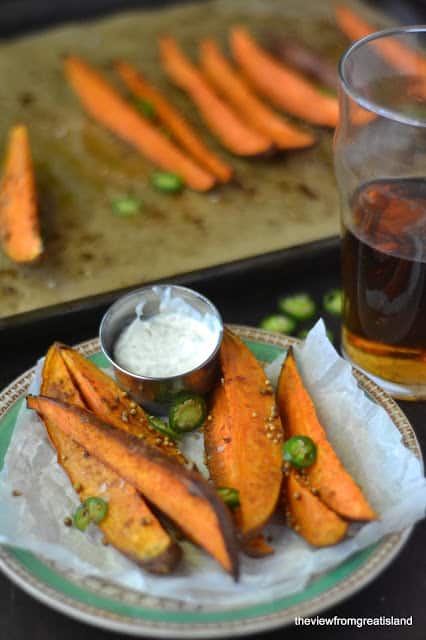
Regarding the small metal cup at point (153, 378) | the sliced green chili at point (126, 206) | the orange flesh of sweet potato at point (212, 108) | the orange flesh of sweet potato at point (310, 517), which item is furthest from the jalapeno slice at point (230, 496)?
the orange flesh of sweet potato at point (212, 108)

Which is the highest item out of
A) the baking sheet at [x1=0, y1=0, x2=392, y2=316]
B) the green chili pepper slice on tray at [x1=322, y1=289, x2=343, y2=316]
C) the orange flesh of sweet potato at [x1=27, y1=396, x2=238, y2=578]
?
the orange flesh of sweet potato at [x1=27, y1=396, x2=238, y2=578]

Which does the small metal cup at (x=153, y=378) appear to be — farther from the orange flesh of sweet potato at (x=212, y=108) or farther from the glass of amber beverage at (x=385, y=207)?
the orange flesh of sweet potato at (x=212, y=108)

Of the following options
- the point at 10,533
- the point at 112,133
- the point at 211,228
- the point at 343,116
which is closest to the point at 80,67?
the point at 112,133

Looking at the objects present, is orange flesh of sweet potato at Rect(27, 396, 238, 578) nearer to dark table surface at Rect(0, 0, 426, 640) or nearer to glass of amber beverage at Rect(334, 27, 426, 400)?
dark table surface at Rect(0, 0, 426, 640)

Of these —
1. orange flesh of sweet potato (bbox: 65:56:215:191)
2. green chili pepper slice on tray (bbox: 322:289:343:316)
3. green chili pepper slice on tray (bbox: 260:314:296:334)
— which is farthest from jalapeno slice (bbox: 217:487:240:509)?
orange flesh of sweet potato (bbox: 65:56:215:191)

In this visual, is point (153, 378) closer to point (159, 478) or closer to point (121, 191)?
point (159, 478)

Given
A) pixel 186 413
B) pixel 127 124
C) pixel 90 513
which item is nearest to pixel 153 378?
pixel 186 413

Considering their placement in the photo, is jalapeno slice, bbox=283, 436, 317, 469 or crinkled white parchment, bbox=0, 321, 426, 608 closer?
crinkled white parchment, bbox=0, 321, 426, 608
